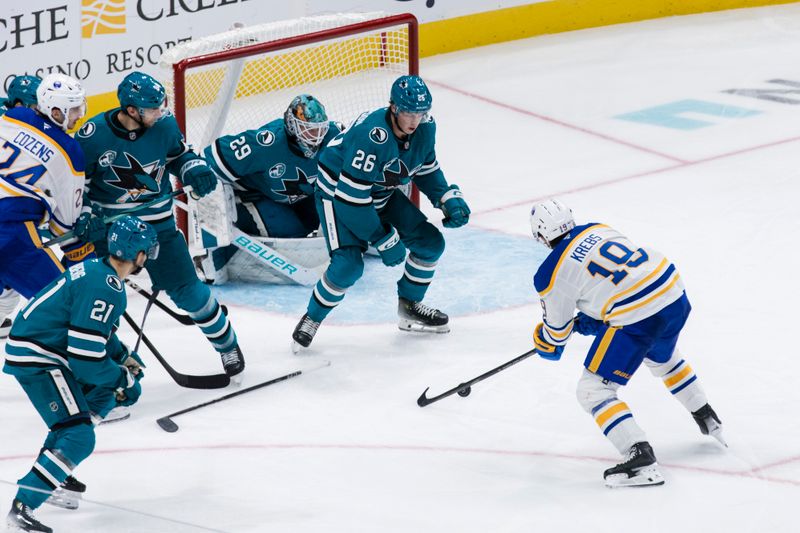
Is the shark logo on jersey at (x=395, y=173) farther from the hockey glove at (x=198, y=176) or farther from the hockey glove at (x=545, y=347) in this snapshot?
the hockey glove at (x=545, y=347)

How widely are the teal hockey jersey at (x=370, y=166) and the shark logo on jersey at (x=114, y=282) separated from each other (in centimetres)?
146

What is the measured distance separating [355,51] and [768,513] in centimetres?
368

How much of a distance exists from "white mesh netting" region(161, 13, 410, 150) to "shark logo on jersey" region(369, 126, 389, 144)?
140 cm

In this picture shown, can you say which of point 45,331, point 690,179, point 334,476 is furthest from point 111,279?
point 690,179

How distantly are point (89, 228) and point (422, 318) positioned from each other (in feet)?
4.66

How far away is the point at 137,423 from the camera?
4.91 m

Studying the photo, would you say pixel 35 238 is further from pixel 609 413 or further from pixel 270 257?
pixel 609 413

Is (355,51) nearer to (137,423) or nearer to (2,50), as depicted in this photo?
(2,50)

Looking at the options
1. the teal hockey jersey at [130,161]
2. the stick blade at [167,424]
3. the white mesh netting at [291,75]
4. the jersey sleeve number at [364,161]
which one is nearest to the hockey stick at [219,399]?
the stick blade at [167,424]

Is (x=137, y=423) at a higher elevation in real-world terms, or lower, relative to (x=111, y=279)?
lower

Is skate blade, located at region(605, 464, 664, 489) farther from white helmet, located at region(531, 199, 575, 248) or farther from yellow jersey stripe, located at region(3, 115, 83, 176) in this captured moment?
yellow jersey stripe, located at region(3, 115, 83, 176)

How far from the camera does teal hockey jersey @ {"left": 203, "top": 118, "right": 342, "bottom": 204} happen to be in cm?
610

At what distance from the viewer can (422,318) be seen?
572 centimetres

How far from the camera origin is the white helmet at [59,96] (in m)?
4.80
